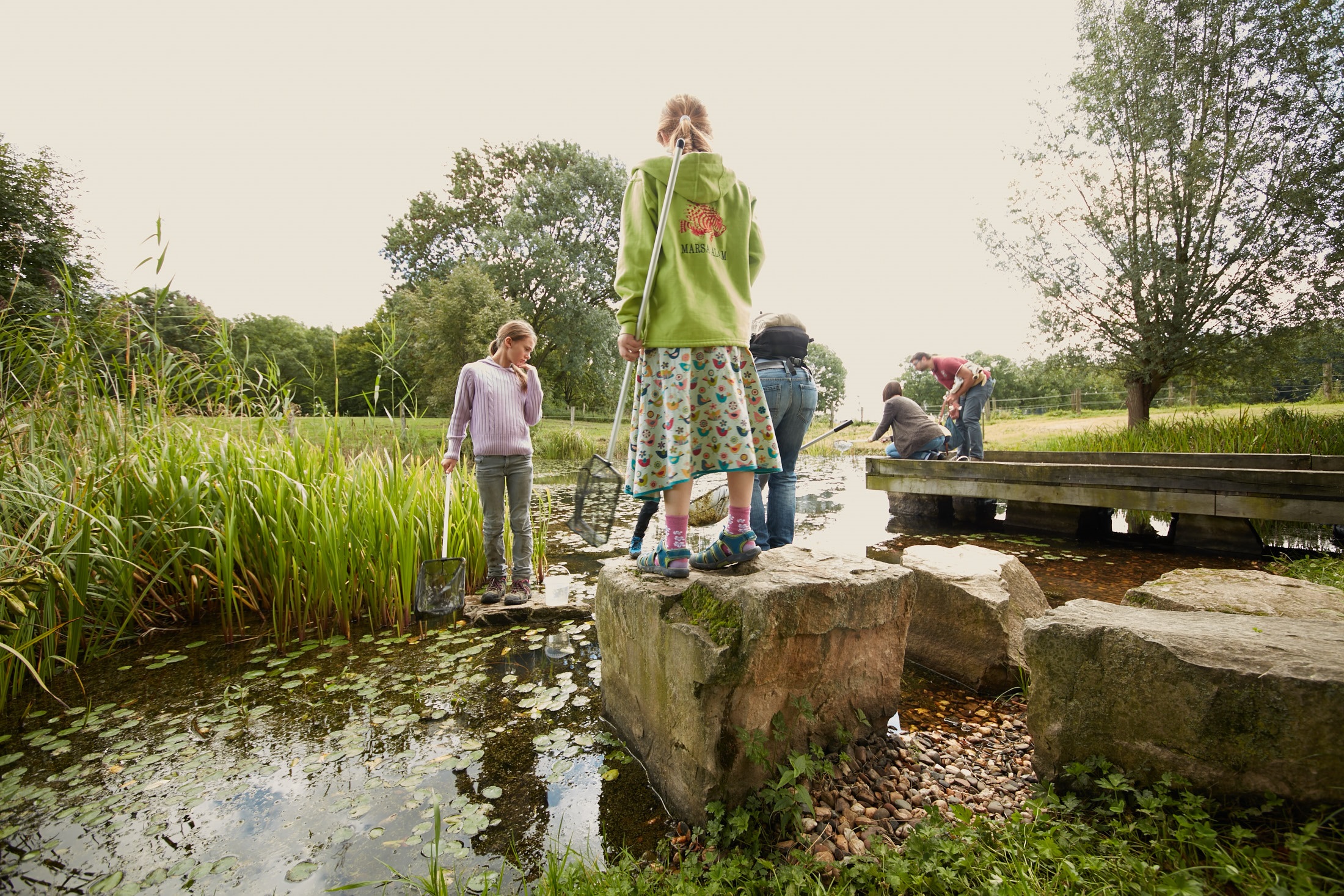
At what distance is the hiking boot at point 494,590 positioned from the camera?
4.06m

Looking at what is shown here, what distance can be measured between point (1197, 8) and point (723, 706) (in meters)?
15.1

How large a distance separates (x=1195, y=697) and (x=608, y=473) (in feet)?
8.19

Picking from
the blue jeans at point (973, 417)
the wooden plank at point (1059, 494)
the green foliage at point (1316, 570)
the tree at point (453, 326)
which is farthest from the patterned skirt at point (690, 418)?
the tree at point (453, 326)

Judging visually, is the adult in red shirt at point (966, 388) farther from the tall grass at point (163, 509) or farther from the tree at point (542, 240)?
the tree at point (542, 240)

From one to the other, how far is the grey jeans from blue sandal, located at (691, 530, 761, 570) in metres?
1.96

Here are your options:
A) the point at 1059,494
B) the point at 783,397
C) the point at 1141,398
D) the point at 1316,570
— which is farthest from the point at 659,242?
the point at 1141,398

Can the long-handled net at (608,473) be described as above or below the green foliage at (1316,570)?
above

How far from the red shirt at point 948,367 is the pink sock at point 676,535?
6615 mm

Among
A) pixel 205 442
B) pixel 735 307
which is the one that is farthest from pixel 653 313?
pixel 205 442

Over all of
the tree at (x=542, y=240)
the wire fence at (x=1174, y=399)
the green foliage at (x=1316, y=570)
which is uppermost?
the tree at (x=542, y=240)

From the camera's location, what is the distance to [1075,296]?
1109 centimetres

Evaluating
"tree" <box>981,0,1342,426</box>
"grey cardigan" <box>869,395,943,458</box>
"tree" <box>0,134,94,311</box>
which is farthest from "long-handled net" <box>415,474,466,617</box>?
"tree" <box>0,134,94,311</box>

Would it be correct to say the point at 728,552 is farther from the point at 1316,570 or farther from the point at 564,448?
the point at 564,448

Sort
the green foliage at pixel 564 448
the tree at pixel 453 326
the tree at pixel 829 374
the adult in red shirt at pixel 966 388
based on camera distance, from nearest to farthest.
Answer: the adult in red shirt at pixel 966 388 → the green foliage at pixel 564 448 → the tree at pixel 453 326 → the tree at pixel 829 374
